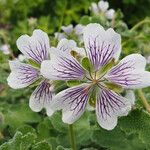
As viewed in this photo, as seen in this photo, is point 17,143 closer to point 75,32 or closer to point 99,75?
point 99,75

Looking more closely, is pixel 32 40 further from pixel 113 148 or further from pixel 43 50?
pixel 113 148

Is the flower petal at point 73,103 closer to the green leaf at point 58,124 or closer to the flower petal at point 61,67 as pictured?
the flower petal at point 61,67

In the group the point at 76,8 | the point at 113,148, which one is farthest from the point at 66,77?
the point at 76,8

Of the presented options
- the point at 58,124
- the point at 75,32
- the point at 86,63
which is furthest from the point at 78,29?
the point at 86,63

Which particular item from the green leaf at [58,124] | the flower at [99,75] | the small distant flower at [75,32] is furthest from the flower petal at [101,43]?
the small distant flower at [75,32]

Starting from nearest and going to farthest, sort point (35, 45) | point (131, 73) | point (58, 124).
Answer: point (131, 73) < point (35, 45) < point (58, 124)

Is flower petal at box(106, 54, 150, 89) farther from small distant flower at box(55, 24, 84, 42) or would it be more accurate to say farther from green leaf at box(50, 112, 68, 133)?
small distant flower at box(55, 24, 84, 42)

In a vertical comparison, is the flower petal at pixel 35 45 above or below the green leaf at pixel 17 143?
above
